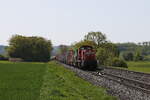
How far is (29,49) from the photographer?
155 metres

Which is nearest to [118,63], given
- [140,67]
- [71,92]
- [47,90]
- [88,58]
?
[140,67]

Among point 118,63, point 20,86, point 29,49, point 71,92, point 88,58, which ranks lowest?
point 71,92

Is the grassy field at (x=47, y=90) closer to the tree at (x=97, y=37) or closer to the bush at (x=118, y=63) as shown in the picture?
the bush at (x=118, y=63)

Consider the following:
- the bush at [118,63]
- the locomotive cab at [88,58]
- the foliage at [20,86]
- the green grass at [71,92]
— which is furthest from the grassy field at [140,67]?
the green grass at [71,92]

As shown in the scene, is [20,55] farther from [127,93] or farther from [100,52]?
[127,93]

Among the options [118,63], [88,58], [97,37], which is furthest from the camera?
[97,37]

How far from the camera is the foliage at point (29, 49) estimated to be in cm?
15138

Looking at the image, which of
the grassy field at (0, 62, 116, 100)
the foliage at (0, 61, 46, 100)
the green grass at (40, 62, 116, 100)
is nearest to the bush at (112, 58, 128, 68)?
the foliage at (0, 61, 46, 100)

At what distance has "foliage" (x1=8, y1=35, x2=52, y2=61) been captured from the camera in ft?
497

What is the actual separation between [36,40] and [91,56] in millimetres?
123533

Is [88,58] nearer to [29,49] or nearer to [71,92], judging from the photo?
[71,92]

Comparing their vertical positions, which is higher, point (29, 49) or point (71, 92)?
point (29, 49)

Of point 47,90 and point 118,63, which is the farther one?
point 118,63

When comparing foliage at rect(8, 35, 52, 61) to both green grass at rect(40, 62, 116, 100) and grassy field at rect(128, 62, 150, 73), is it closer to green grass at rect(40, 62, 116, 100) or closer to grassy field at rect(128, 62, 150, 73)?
Answer: grassy field at rect(128, 62, 150, 73)
